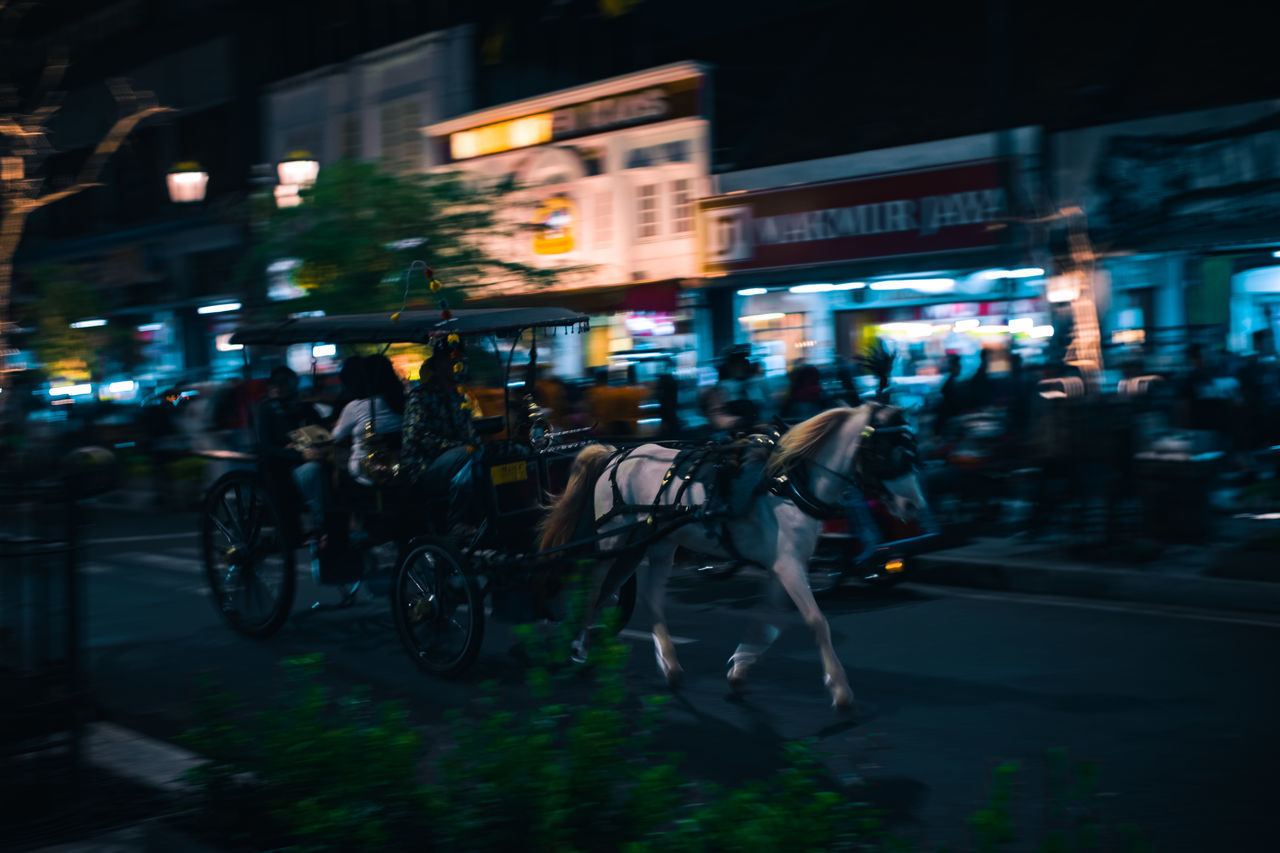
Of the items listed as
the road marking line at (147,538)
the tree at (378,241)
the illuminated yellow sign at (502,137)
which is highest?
the illuminated yellow sign at (502,137)

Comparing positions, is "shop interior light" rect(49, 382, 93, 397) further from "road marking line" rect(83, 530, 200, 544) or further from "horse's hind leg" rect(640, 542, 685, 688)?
"horse's hind leg" rect(640, 542, 685, 688)

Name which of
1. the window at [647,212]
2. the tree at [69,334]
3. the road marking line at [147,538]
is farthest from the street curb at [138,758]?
the tree at [69,334]

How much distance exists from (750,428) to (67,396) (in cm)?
2575

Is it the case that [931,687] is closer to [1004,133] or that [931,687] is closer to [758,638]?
[758,638]

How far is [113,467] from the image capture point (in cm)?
1838

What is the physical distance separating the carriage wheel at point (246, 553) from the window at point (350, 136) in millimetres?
19112

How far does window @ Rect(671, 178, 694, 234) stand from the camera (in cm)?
2111

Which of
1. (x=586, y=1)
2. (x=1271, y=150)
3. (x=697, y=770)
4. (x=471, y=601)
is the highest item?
(x=586, y=1)

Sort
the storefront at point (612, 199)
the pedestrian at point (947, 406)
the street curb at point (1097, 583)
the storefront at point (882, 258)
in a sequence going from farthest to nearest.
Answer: the storefront at point (612, 199) < the storefront at point (882, 258) < the pedestrian at point (947, 406) < the street curb at point (1097, 583)

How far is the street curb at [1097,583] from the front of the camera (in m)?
8.53

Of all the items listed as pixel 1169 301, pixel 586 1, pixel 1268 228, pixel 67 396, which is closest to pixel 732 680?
pixel 1268 228

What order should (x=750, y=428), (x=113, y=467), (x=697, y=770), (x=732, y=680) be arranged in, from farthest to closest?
(x=113, y=467), (x=750, y=428), (x=732, y=680), (x=697, y=770)

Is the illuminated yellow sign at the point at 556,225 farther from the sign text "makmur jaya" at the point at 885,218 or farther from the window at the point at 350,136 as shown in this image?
the window at the point at 350,136

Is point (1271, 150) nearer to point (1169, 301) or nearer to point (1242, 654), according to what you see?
point (1169, 301)
